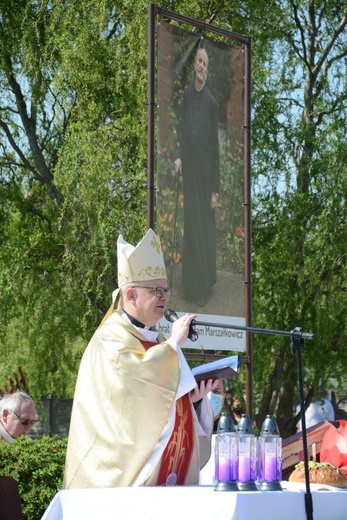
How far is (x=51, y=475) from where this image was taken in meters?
8.03

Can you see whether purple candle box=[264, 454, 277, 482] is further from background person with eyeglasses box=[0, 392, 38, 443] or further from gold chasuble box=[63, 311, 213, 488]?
background person with eyeglasses box=[0, 392, 38, 443]

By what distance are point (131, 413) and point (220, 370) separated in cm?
50

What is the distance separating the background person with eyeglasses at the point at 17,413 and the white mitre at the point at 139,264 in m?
2.04

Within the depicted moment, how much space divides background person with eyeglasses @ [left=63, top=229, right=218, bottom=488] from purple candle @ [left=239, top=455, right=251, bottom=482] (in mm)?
483

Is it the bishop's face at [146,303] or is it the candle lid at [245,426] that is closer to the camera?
the candle lid at [245,426]

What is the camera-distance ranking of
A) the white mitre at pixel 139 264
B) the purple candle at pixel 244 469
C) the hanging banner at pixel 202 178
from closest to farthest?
the purple candle at pixel 244 469
the white mitre at pixel 139 264
the hanging banner at pixel 202 178

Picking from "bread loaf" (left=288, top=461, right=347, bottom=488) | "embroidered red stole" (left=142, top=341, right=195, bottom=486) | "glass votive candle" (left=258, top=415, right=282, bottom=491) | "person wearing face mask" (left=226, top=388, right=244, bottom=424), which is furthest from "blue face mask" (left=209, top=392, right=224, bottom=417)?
"person wearing face mask" (left=226, top=388, right=244, bottom=424)

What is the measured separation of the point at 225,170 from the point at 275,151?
19.1ft

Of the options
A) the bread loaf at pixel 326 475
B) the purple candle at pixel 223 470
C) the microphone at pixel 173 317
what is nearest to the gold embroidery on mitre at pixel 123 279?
the microphone at pixel 173 317

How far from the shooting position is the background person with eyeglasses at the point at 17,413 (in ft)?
24.7

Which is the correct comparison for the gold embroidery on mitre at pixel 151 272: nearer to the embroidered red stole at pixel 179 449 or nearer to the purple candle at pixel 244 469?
the embroidered red stole at pixel 179 449

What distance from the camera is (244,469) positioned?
16.0ft

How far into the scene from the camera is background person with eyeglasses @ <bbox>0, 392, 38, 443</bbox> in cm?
754

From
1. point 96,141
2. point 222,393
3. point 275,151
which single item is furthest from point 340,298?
point 222,393
